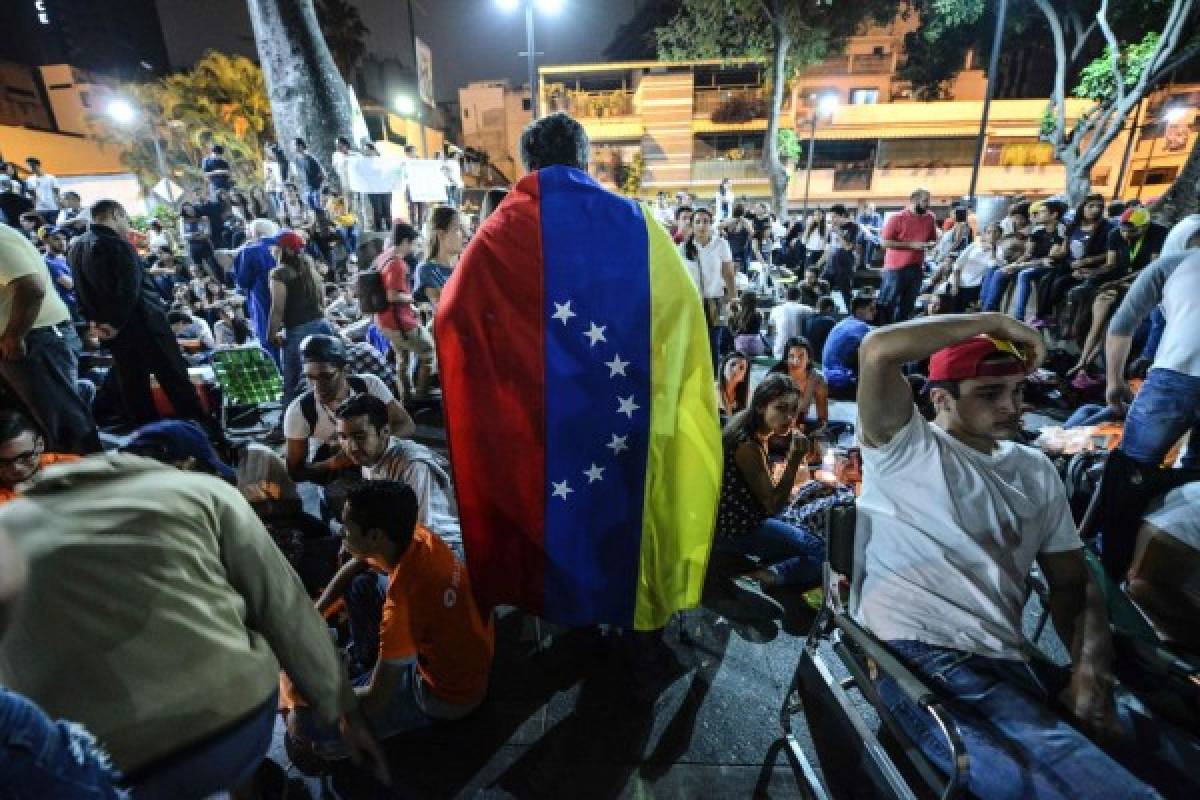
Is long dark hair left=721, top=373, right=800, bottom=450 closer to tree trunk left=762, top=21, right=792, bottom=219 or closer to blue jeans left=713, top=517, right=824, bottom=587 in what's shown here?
blue jeans left=713, top=517, right=824, bottom=587

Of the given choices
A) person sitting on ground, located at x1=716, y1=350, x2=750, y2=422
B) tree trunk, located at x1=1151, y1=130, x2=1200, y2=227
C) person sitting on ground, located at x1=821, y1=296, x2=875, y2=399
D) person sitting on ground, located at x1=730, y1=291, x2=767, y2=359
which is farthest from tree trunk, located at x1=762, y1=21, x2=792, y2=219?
person sitting on ground, located at x1=716, y1=350, x2=750, y2=422

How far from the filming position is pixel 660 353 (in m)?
2.26

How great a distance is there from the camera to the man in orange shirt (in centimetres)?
263

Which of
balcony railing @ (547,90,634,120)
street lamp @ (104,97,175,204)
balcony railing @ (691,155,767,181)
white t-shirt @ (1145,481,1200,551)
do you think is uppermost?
balcony railing @ (547,90,634,120)

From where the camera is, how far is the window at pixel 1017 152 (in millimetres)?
29422

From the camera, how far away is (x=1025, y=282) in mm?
8312

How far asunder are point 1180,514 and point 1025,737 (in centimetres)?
136

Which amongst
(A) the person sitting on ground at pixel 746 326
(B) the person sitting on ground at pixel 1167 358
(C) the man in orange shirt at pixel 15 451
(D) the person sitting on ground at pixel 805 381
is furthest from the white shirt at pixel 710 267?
(C) the man in orange shirt at pixel 15 451

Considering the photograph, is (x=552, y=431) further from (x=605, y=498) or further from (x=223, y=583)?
(x=223, y=583)

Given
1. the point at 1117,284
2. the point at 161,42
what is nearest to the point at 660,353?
the point at 1117,284

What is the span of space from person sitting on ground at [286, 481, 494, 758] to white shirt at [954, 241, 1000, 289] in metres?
9.43

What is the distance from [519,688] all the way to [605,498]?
114 cm

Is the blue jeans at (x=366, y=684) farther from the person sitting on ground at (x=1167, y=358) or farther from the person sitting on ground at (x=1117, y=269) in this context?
the person sitting on ground at (x=1117, y=269)

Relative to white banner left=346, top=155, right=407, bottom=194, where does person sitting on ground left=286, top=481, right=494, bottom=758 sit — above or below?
below
